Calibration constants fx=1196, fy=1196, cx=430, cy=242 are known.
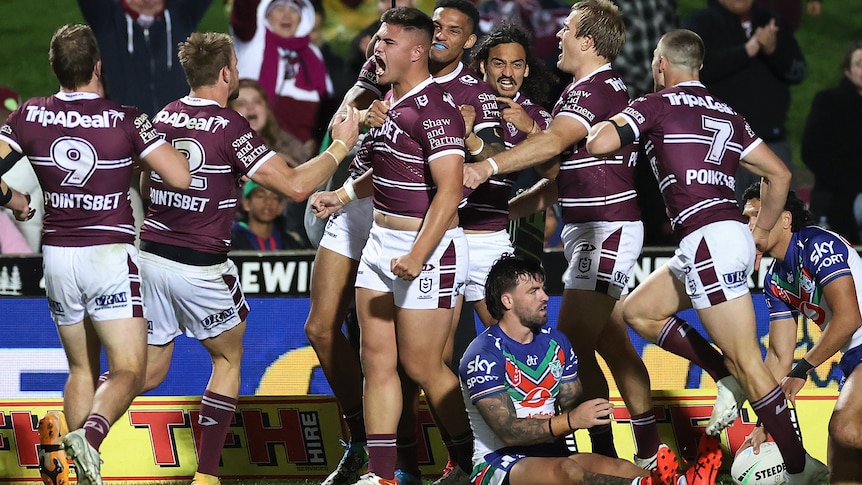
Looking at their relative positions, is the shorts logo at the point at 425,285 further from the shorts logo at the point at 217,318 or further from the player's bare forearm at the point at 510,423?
the shorts logo at the point at 217,318

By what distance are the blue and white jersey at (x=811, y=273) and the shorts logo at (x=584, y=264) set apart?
1028 mm

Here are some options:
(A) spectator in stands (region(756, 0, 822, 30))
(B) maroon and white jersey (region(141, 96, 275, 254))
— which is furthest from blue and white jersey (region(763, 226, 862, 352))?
(A) spectator in stands (region(756, 0, 822, 30))

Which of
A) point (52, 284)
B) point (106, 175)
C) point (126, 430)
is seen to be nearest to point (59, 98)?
point (106, 175)

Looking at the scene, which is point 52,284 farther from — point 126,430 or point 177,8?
point 177,8

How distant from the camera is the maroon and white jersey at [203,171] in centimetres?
566

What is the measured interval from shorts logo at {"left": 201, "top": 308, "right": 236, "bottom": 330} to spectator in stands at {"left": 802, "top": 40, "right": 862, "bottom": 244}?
6.11 m

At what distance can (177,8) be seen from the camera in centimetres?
1028

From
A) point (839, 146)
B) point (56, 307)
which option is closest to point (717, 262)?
point (56, 307)

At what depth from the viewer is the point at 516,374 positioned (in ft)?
17.1

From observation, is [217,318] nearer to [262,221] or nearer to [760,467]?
[760,467]

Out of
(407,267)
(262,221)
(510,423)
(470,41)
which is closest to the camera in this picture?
(510,423)

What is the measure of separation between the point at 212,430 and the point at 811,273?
10.2ft

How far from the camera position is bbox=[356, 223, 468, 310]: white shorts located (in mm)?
5457

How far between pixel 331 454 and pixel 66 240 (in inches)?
76.6
